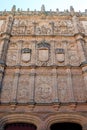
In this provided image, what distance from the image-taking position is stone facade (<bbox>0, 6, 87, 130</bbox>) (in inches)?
479

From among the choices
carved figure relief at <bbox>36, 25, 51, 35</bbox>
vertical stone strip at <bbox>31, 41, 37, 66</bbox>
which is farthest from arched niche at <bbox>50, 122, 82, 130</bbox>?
carved figure relief at <bbox>36, 25, 51, 35</bbox>

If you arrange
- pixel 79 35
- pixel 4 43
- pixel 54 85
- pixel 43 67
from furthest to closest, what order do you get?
pixel 79 35, pixel 4 43, pixel 43 67, pixel 54 85

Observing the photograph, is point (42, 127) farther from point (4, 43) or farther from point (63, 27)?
point (63, 27)

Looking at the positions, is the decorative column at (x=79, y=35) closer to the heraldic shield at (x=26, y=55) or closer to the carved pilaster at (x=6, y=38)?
the heraldic shield at (x=26, y=55)

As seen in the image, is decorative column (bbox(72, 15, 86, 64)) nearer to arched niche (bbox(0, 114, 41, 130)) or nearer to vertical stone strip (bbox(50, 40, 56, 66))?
vertical stone strip (bbox(50, 40, 56, 66))

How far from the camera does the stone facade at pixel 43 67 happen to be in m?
12.2

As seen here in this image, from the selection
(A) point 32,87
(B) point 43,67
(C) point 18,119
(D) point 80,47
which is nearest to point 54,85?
(A) point 32,87

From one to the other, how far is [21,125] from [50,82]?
128 inches

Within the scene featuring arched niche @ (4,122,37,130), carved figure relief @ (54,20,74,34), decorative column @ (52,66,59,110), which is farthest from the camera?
carved figure relief @ (54,20,74,34)

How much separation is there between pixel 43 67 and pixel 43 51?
1.65 metres

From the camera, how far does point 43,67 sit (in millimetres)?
14461

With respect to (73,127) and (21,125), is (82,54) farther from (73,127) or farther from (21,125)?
(21,125)

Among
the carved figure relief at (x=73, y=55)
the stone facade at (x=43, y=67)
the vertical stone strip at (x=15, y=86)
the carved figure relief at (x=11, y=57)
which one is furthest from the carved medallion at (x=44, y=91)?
the carved figure relief at (x=11, y=57)

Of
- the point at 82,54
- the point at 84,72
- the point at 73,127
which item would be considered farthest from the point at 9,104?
the point at 82,54
